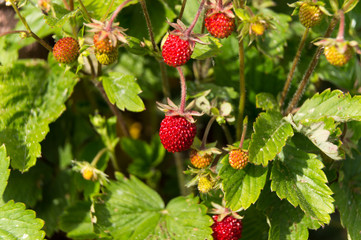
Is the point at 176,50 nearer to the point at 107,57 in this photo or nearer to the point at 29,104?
the point at 107,57

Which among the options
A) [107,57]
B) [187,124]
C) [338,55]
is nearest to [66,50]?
[107,57]

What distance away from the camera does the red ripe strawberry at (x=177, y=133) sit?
1.55 meters

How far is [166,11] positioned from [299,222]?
4.08ft

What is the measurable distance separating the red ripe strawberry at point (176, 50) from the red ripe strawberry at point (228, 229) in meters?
0.72

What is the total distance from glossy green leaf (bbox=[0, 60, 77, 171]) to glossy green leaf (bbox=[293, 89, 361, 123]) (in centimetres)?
108

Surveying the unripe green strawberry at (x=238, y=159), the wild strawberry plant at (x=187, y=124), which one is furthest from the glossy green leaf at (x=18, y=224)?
the unripe green strawberry at (x=238, y=159)

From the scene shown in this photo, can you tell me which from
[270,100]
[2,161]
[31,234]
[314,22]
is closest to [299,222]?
[270,100]

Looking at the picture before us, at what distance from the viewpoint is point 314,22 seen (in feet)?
5.35

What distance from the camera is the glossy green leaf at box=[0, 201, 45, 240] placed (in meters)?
1.69

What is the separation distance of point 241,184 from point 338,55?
0.65m

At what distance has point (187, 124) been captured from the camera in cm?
158

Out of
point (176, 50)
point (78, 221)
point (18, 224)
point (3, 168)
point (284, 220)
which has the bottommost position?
point (78, 221)

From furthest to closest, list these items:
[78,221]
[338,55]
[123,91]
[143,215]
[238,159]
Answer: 1. [78,221]
2. [143,215]
3. [123,91]
4. [238,159]
5. [338,55]

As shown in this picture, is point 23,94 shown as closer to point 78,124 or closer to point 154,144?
point 78,124
